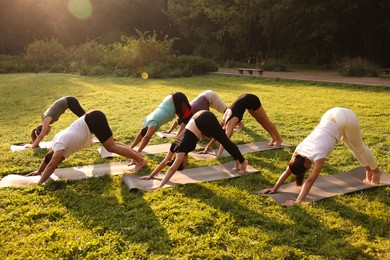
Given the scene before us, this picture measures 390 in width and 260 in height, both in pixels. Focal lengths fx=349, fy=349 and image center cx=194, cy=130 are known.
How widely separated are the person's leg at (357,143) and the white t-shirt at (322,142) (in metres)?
0.13

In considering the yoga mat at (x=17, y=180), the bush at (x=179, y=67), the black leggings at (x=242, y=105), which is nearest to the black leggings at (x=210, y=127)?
the black leggings at (x=242, y=105)

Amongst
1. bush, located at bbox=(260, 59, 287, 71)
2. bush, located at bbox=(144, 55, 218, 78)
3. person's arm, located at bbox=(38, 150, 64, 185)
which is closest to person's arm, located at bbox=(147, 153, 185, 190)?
person's arm, located at bbox=(38, 150, 64, 185)

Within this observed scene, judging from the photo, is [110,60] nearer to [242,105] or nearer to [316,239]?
[242,105]

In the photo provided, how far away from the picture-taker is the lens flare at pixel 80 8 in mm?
39938

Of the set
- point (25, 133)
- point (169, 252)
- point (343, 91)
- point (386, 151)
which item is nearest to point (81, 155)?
point (25, 133)

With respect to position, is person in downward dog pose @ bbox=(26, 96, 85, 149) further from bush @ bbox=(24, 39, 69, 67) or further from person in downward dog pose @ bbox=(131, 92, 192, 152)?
bush @ bbox=(24, 39, 69, 67)

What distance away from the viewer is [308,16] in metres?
25.8

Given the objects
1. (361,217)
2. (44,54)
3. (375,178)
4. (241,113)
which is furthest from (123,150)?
(44,54)

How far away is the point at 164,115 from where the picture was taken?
21.4ft

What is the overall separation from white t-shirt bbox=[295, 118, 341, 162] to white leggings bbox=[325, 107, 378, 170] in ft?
0.33

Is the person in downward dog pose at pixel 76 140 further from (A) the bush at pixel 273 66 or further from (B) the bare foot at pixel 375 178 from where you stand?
(A) the bush at pixel 273 66

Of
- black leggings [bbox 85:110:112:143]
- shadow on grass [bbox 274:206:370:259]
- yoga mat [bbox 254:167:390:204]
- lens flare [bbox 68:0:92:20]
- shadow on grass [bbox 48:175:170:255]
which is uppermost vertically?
lens flare [bbox 68:0:92:20]

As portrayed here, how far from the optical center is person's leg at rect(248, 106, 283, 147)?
21.9ft

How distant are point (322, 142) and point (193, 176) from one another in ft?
6.69
